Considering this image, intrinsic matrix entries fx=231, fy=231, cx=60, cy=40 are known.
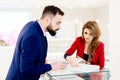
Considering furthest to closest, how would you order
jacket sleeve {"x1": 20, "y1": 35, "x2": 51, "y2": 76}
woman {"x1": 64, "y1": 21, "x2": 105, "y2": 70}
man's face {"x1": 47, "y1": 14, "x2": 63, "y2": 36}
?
woman {"x1": 64, "y1": 21, "x2": 105, "y2": 70} → man's face {"x1": 47, "y1": 14, "x2": 63, "y2": 36} → jacket sleeve {"x1": 20, "y1": 35, "x2": 51, "y2": 76}

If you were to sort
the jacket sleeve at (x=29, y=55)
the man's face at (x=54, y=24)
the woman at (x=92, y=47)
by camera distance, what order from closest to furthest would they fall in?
the jacket sleeve at (x=29, y=55) → the man's face at (x=54, y=24) → the woman at (x=92, y=47)

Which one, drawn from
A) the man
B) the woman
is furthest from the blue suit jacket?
the woman

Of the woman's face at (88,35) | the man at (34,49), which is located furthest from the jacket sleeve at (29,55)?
the woman's face at (88,35)

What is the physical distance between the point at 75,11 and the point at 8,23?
341cm

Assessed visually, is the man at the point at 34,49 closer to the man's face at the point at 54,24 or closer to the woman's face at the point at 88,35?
the man's face at the point at 54,24

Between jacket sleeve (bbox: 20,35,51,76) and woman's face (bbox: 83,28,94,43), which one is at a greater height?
woman's face (bbox: 83,28,94,43)

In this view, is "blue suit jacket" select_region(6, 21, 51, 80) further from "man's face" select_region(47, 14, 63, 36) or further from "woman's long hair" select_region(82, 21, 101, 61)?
"woman's long hair" select_region(82, 21, 101, 61)

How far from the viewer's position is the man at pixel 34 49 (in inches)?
67.4

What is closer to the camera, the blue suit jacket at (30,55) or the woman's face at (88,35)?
the blue suit jacket at (30,55)

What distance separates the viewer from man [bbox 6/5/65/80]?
5.61 feet

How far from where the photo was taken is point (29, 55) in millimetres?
1703

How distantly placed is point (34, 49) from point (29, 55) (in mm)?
62

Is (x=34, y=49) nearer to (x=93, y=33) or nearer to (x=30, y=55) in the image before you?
(x=30, y=55)

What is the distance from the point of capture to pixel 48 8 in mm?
1941
